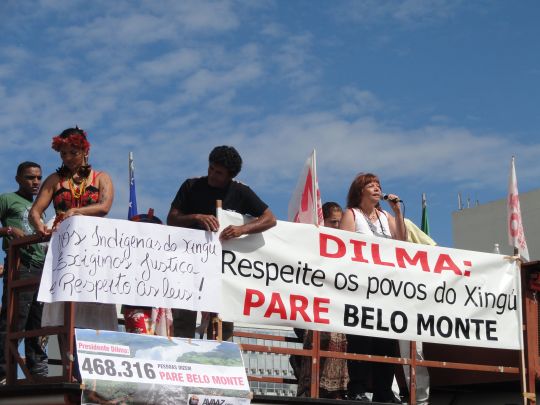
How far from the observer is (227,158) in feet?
27.9

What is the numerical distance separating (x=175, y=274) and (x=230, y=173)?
3.28 ft

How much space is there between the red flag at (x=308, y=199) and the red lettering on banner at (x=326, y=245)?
0.91 ft

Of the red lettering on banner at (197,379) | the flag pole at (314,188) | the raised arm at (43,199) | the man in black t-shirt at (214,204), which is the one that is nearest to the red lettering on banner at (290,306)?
the man in black t-shirt at (214,204)

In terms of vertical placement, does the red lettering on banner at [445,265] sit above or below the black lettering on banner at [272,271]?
above

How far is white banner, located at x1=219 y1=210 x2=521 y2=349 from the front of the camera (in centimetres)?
873

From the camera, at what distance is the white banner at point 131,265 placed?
7.67 m

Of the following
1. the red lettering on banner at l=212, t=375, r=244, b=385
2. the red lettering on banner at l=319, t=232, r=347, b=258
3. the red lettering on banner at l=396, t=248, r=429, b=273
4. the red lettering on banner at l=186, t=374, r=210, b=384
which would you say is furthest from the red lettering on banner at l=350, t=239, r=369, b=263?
the red lettering on banner at l=186, t=374, r=210, b=384

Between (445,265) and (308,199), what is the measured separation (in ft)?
4.68

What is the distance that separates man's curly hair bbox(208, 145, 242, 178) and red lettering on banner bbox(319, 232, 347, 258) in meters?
1.10

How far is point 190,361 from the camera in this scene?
773 centimetres

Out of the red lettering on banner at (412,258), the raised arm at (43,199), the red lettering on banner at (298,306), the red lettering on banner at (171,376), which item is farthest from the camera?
the red lettering on banner at (412,258)

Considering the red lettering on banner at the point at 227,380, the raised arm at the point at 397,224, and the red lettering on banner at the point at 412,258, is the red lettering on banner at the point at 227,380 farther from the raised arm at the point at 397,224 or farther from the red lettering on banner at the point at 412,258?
the raised arm at the point at 397,224

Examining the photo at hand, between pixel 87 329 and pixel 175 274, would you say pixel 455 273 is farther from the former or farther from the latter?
pixel 87 329

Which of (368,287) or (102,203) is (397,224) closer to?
(368,287)
